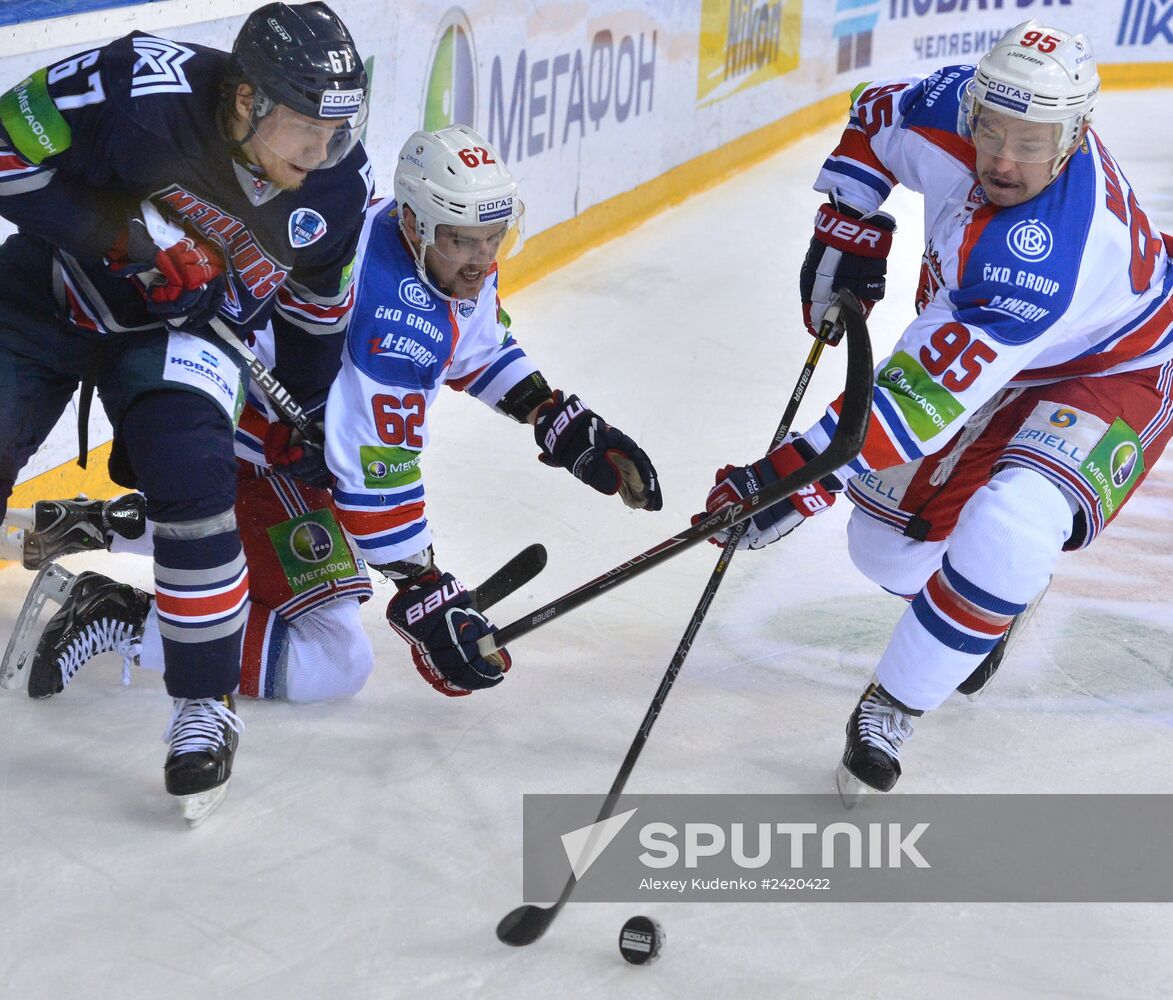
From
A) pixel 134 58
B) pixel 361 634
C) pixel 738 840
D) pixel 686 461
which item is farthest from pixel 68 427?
Answer: pixel 738 840

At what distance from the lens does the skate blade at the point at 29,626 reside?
2.26m

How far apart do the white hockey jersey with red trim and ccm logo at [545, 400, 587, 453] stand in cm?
47

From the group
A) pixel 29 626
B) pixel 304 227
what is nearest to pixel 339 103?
pixel 304 227

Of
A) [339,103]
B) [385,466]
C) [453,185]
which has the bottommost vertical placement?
[385,466]

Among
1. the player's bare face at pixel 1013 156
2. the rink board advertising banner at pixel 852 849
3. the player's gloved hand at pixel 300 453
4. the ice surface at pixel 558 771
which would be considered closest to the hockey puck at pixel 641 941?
the ice surface at pixel 558 771

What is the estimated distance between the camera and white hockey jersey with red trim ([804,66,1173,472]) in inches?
78.8

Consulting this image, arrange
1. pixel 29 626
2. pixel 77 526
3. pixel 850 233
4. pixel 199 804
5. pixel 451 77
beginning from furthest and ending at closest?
pixel 451 77, pixel 850 233, pixel 77 526, pixel 29 626, pixel 199 804

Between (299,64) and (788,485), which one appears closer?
(299,64)

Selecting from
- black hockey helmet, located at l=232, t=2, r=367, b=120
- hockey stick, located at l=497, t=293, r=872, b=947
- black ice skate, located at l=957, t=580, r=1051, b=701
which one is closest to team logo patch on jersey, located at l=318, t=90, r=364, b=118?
black hockey helmet, located at l=232, t=2, r=367, b=120

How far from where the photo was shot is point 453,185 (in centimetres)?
204

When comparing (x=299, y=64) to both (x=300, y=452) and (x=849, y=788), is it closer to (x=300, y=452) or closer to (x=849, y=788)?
(x=300, y=452)

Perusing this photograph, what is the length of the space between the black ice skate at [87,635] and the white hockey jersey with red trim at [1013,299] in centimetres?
114

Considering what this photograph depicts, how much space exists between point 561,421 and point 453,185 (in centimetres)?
50

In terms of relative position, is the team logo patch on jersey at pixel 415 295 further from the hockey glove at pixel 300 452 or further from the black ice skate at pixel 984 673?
the black ice skate at pixel 984 673
